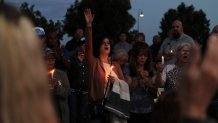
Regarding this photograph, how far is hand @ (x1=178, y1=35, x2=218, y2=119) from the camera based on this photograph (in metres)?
1.67

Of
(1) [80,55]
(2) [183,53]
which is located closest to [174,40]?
(1) [80,55]

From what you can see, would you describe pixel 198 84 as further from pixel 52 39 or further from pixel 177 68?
pixel 52 39

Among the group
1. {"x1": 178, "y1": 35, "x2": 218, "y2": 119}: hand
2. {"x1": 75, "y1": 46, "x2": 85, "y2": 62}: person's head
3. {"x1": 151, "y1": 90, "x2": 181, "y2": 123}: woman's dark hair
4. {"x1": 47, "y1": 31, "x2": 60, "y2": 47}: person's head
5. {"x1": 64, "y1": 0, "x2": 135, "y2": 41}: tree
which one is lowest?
{"x1": 151, "y1": 90, "x2": 181, "y2": 123}: woman's dark hair

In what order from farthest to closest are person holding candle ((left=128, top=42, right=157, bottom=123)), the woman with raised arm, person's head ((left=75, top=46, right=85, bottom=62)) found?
person's head ((left=75, top=46, right=85, bottom=62)) → person holding candle ((left=128, top=42, right=157, bottom=123)) → the woman with raised arm

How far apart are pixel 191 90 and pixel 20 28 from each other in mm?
545

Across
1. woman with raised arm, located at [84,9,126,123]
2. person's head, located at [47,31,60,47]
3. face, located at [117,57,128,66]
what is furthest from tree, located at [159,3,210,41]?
woman with raised arm, located at [84,9,126,123]

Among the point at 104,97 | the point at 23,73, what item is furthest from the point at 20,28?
the point at 104,97

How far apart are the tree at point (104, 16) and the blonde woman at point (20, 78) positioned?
2836 centimetres

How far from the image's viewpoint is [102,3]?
3359cm

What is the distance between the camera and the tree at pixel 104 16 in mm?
31531

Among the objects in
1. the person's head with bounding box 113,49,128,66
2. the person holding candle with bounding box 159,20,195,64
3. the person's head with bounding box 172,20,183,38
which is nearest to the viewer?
the person's head with bounding box 113,49,128,66

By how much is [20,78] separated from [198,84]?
522 mm

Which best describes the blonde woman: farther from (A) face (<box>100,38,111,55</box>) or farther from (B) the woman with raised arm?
(A) face (<box>100,38,111,55</box>)

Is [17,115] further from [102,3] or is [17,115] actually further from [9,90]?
[102,3]
